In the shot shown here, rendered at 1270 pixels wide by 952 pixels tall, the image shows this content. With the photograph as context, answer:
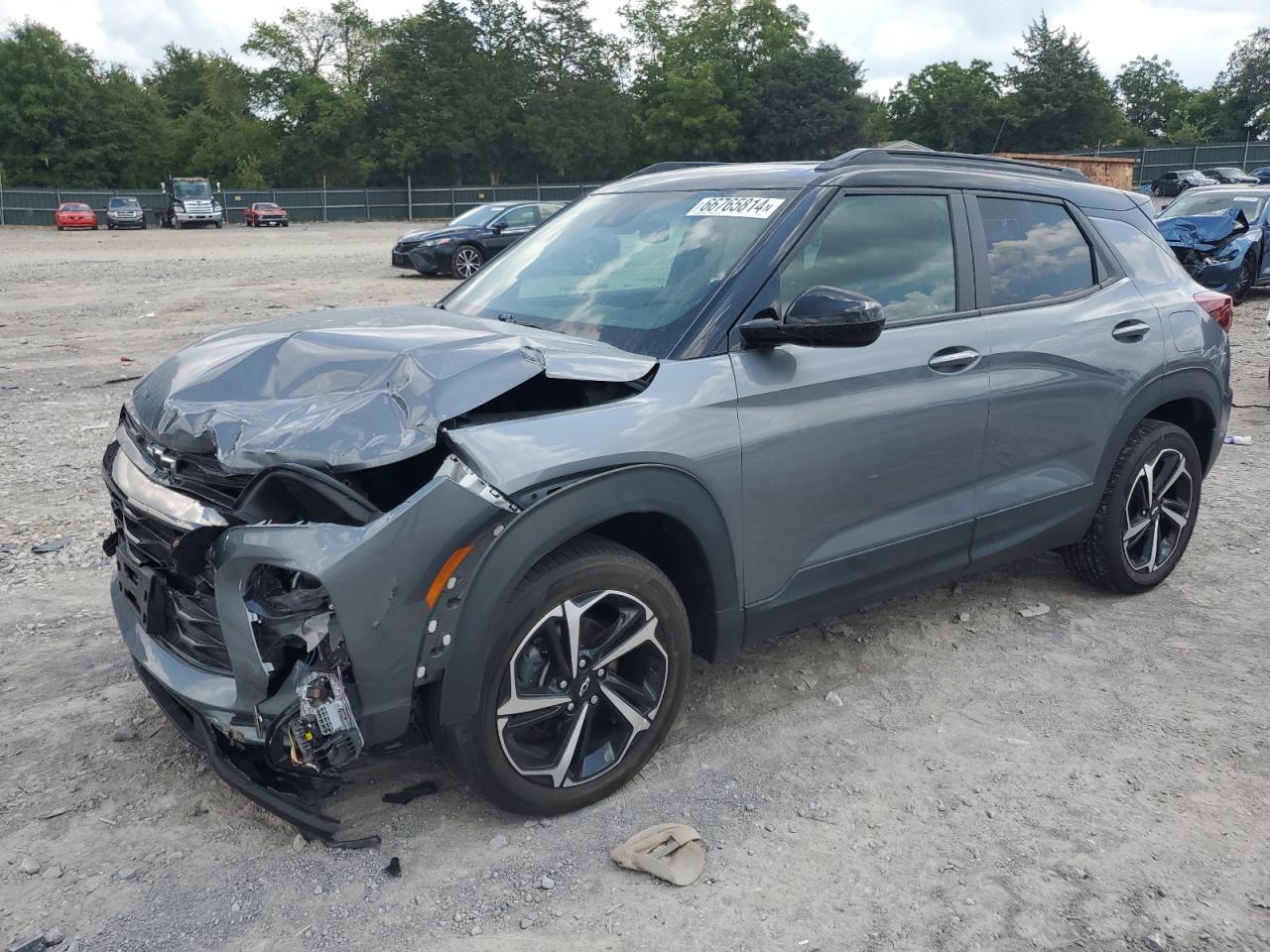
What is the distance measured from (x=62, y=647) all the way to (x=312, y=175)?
243 ft

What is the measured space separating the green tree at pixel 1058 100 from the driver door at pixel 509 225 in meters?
61.5

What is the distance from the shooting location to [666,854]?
9.84ft

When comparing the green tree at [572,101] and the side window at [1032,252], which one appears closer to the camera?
the side window at [1032,252]

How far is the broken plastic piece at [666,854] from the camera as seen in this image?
2922mm

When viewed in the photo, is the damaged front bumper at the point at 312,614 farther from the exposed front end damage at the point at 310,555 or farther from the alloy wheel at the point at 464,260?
the alloy wheel at the point at 464,260

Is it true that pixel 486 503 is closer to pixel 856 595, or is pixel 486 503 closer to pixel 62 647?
pixel 856 595

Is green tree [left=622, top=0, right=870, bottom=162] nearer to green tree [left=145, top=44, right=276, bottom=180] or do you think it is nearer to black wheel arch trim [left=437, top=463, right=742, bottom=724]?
green tree [left=145, top=44, right=276, bottom=180]

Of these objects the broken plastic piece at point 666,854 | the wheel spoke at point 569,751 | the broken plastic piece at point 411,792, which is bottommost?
the broken plastic piece at point 411,792

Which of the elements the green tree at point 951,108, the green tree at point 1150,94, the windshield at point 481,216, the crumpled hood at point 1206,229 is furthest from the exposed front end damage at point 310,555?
the green tree at point 1150,94

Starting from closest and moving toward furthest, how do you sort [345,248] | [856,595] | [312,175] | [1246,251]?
1. [856,595]
2. [1246,251]
3. [345,248]
4. [312,175]

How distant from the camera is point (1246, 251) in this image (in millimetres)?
14695

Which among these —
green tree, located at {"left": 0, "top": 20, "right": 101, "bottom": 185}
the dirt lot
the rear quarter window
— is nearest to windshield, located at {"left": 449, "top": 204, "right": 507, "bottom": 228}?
the dirt lot

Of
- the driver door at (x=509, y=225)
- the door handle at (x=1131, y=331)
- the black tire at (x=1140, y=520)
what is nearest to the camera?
the door handle at (x=1131, y=331)

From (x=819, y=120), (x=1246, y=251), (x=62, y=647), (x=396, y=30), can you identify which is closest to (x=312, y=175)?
(x=396, y=30)
